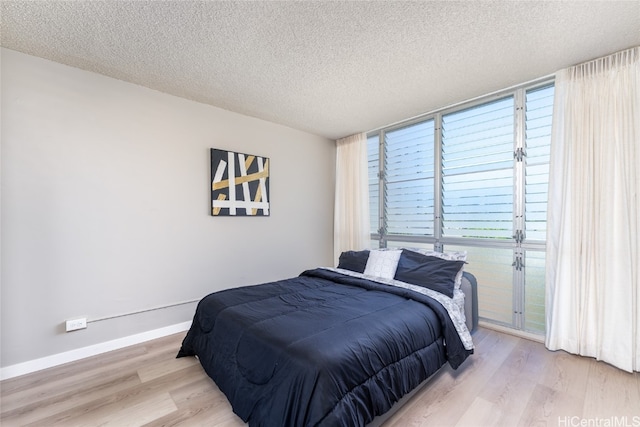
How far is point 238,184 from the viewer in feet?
11.3

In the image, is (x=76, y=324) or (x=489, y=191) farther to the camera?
(x=489, y=191)

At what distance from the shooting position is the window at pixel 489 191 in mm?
2730

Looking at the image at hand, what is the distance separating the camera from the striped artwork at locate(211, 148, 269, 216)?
3238mm

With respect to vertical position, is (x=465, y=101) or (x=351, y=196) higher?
(x=465, y=101)

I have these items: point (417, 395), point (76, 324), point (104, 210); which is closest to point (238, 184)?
point (104, 210)

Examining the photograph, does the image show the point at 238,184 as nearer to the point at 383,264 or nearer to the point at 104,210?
the point at 104,210

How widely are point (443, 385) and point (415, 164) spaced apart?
2.62 m

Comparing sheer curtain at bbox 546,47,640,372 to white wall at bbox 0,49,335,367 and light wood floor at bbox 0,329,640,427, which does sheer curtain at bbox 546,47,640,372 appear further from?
white wall at bbox 0,49,335,367

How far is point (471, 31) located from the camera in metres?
1.99

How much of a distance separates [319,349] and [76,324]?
2.38m

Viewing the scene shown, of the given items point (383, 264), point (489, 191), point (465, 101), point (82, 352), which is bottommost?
point (82, 352)

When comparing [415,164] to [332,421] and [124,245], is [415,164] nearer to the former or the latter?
[332,421]

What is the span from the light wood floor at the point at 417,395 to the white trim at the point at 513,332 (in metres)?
0.26

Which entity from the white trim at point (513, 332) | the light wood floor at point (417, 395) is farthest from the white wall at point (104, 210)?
the white trim at point (513, 332)
